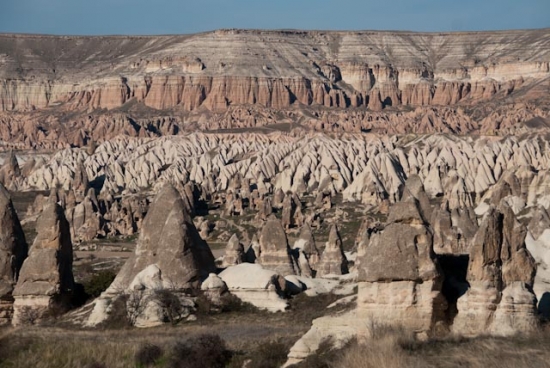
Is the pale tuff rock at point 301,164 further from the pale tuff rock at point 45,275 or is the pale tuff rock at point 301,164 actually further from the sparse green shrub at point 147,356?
the sparse green shrub at point 147,356

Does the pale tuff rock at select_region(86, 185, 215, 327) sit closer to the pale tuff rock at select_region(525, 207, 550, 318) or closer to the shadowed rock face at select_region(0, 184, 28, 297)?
the shadowed rock face at select_region(0, 184, 28, 297)

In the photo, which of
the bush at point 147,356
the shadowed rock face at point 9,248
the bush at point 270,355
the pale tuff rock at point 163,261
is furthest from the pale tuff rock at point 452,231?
the bush at point 147,356

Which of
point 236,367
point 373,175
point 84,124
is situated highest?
point 84,124

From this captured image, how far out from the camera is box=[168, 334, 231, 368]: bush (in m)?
19.9

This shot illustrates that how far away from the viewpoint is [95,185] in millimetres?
125062

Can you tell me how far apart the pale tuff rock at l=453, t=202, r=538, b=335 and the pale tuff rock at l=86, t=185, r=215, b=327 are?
784 centimetres

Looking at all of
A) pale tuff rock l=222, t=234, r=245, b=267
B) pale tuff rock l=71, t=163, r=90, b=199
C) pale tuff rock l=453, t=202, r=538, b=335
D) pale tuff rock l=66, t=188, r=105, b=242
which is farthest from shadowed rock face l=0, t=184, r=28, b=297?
pale tuff rock l=71, t=163, r=90, b=199

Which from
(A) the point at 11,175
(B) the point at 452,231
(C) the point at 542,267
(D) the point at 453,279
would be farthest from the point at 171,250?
(A) the point at 11,175

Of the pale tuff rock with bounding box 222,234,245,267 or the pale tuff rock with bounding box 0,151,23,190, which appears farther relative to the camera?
the pale tuff rock with bounding box 0,151,23,190

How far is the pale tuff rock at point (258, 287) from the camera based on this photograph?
2767 cm

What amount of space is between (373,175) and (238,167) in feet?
79.4

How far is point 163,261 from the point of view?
29.5 meters

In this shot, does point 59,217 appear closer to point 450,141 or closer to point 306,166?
point 306,166

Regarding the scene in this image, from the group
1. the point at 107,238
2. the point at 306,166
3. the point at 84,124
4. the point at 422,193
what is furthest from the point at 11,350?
the point at 84,124
